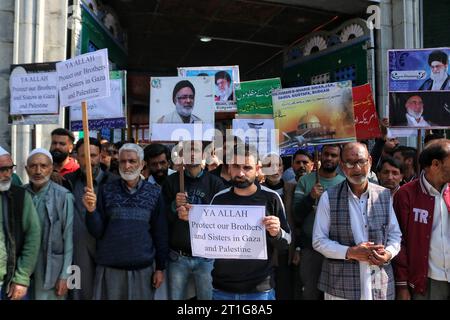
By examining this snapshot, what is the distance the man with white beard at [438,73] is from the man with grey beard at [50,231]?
388cm

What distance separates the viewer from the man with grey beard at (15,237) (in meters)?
3.24

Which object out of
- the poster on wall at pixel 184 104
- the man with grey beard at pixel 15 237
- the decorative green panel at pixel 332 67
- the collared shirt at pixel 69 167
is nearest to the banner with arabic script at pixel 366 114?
the poster on wall at pixel 184 104

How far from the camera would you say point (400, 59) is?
5.08 m

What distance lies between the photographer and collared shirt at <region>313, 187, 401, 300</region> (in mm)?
2893

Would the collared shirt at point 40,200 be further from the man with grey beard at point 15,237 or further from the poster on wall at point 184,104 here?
the poster on wall at point 184,104

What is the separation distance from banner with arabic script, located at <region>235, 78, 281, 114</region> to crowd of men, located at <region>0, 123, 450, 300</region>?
5.27 ft

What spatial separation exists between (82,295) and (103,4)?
6.91 meters

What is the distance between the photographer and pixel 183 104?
13.8 feet

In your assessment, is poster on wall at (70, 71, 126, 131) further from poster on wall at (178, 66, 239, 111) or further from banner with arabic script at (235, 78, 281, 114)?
banner with arabic script at (235, 78, 281, 114)

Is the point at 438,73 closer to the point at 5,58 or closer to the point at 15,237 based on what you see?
the point at 15,237

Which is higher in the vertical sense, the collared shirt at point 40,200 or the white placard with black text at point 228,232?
the collared shirt at point 40,200

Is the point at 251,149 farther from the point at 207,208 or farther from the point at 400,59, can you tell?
the point at 400,59

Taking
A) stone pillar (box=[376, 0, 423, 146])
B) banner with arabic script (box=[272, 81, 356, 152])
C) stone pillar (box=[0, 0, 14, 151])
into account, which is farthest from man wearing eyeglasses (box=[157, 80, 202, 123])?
stone pillar (box=[376, 0, 423, 146])

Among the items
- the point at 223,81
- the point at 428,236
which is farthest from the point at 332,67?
the point at 428,236
